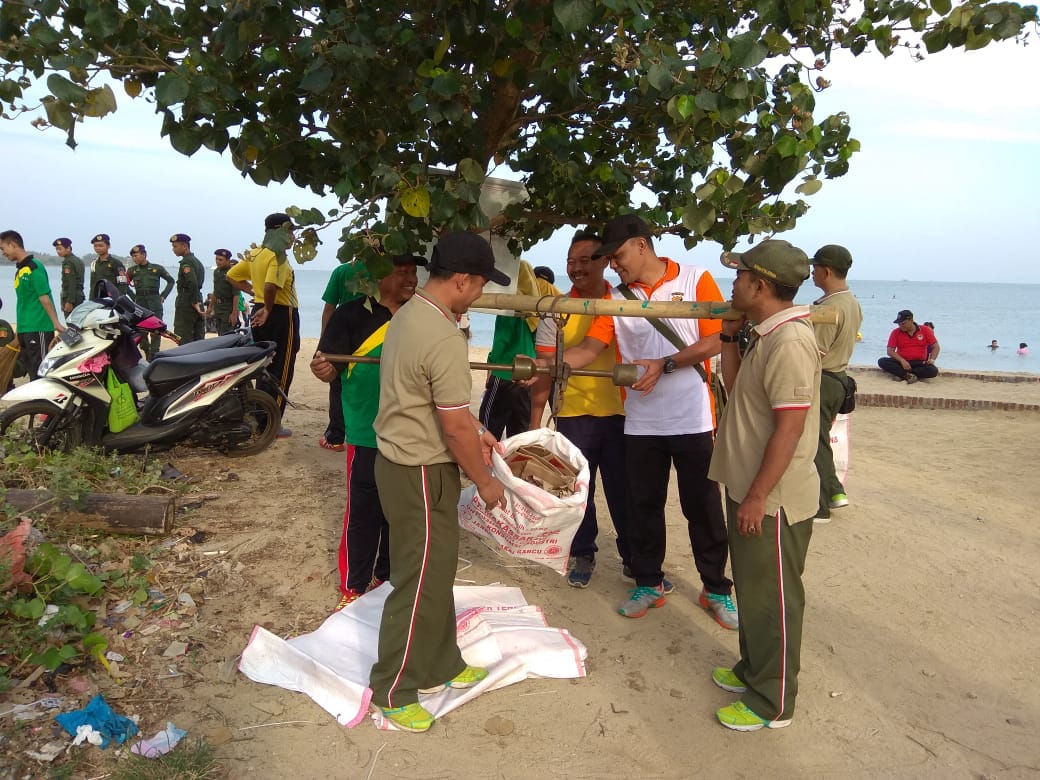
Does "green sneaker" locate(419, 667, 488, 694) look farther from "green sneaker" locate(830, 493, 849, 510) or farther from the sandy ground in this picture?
"green sneaker" locate(830, 493, 849, 510)

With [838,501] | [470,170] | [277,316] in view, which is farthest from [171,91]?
[838,501]

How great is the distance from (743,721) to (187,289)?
396 inches

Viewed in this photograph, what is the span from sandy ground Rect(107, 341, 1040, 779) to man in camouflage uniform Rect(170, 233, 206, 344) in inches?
232

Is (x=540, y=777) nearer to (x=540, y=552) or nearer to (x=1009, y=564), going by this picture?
(x=540, y=552)

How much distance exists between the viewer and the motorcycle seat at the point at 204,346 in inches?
241

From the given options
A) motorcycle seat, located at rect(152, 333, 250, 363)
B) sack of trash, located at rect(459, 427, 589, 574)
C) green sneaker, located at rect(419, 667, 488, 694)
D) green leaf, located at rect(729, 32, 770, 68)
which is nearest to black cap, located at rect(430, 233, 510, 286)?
sack of trash, located at rect(459, 427, 589, 574)

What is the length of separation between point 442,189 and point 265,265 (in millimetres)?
4382

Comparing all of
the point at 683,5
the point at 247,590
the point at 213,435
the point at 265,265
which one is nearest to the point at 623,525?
the point at 247,590

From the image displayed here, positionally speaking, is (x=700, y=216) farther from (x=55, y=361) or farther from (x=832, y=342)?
(x=55, y=361)

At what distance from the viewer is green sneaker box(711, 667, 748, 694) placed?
331 centimetres

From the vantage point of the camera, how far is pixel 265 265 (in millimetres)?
7184

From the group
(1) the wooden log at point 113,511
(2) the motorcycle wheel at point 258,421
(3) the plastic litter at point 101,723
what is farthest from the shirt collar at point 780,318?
(2) the motorcycle wheel at point 258,421

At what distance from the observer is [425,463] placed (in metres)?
2.92

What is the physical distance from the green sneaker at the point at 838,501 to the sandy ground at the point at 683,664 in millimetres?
73
